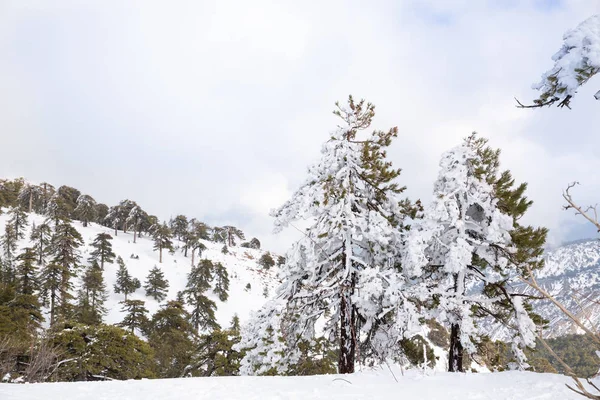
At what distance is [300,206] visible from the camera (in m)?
11.4

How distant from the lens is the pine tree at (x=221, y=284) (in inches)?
2000

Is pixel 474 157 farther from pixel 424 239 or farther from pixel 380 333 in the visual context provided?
pixel 380 333

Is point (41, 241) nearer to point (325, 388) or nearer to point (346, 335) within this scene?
point (346, 335)

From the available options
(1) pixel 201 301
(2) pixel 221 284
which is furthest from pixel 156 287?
(2) pixel 221 284

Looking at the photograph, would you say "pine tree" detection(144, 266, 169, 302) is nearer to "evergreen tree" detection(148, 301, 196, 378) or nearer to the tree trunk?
"evergreen tree" detection(148, 301, 196, 378)

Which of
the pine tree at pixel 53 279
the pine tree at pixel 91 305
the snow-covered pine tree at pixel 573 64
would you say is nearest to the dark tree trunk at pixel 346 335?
the snow-covered pine tree at pixel 573 64

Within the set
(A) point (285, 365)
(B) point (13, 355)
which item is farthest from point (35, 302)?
(A) point (285, 365)

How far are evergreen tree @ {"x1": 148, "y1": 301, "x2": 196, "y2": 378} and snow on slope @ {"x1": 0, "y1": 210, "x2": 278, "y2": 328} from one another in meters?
8.29

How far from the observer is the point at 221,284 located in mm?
52812

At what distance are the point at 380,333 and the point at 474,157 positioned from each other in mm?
6664

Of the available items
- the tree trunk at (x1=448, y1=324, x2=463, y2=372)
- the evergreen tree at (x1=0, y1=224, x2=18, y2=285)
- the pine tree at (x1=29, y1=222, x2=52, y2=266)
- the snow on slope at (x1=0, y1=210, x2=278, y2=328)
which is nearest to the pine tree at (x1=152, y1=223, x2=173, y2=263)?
the snow on slope at (x1=0, y1=210, x2=278, y2=328)

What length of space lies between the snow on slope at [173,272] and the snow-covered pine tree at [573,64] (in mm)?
42009

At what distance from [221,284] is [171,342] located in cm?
2346

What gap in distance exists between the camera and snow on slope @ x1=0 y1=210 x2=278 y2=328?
45062 millimetres
